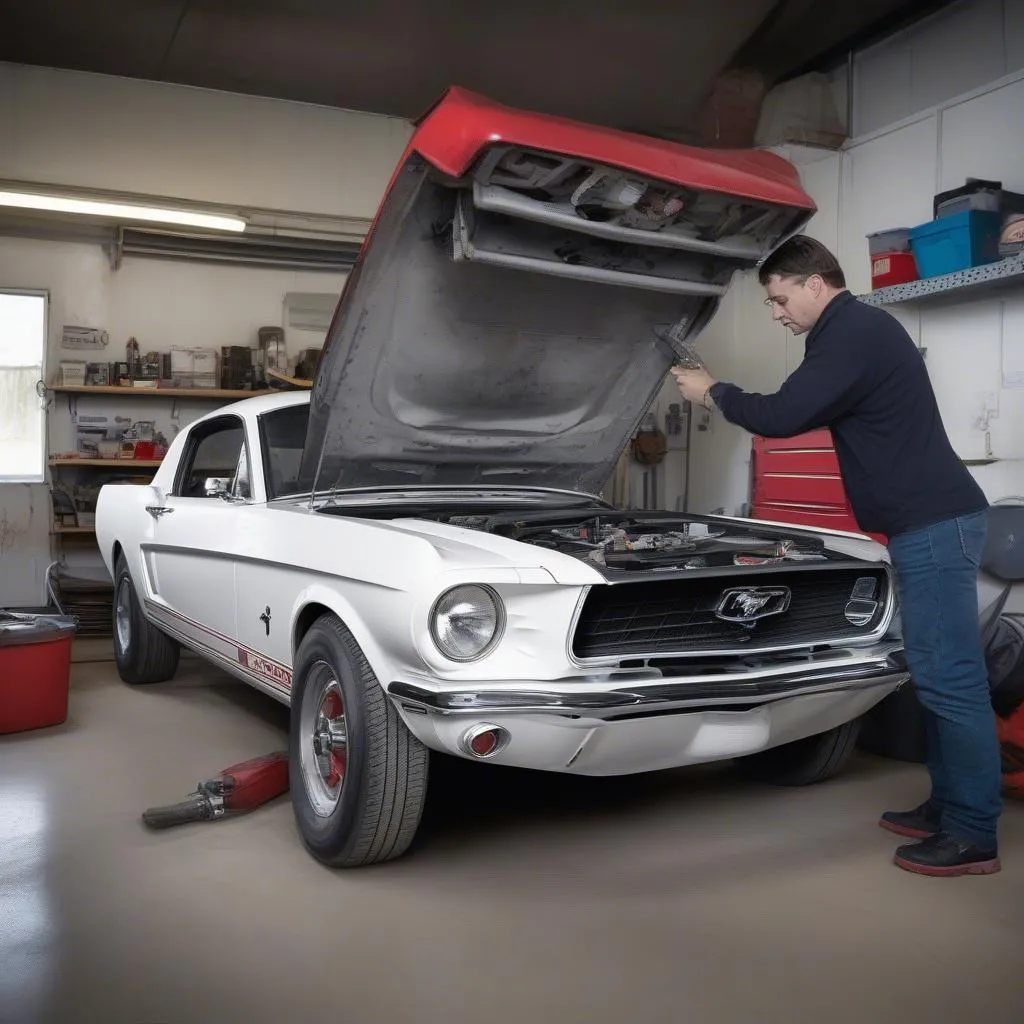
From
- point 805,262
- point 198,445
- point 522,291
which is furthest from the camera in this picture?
point 198,445

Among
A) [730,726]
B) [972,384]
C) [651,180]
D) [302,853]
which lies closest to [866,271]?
[972,384]

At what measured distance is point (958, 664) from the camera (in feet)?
8.46

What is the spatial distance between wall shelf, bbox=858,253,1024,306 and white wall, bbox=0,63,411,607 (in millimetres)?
4351

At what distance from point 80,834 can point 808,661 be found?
6.81 ft

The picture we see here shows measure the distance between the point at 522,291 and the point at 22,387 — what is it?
18.5 ft

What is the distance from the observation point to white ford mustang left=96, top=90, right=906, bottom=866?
7.49ft

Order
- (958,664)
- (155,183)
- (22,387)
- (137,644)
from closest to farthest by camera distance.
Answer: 1. (958,664)
2. (137,644)
3. (155,183)
4. (22,387)

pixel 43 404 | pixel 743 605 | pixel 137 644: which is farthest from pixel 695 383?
pixel 43 404

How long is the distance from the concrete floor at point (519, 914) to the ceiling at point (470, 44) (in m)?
4.41

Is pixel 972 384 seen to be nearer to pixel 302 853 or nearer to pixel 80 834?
pixel 302 853

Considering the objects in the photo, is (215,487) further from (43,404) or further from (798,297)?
(43,404)

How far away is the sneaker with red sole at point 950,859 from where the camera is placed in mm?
2580

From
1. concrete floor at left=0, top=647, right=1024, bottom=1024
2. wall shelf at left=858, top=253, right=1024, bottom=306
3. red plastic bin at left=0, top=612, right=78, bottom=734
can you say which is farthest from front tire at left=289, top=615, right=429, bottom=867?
wall shelf at left=858, top=253, right=1024, bottom=306

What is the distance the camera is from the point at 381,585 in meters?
2.37
